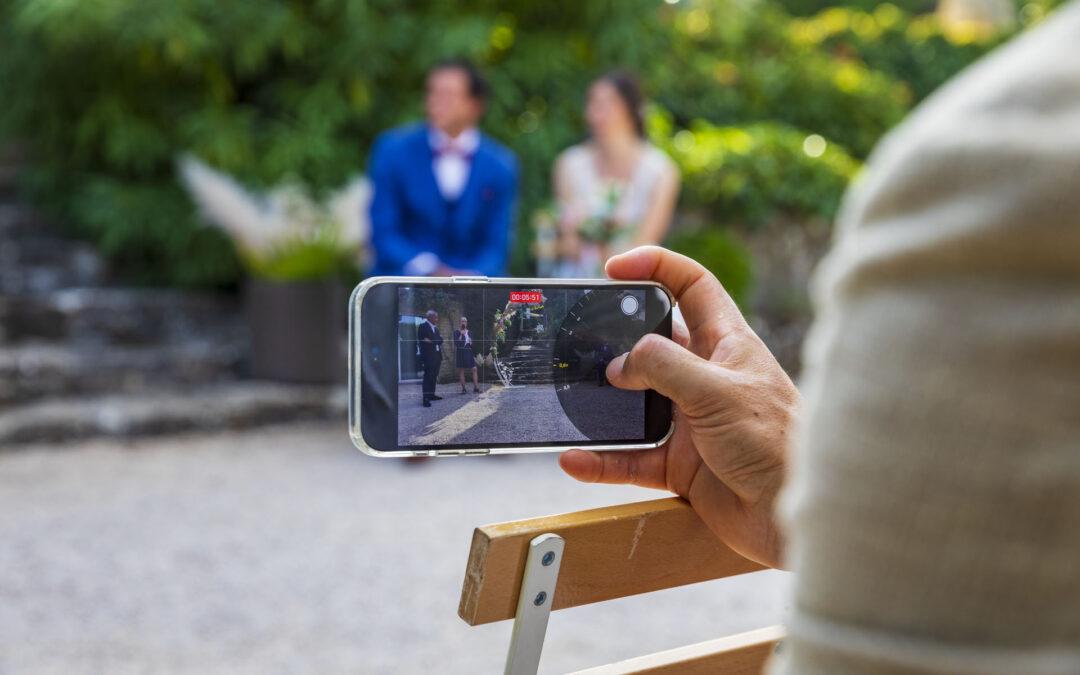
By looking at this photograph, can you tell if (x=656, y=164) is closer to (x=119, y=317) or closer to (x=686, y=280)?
(x=119, y=317)

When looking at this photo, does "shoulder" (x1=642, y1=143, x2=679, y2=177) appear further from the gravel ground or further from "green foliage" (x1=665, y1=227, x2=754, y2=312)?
the gravel ground

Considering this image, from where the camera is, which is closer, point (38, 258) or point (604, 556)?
point (604, 556)

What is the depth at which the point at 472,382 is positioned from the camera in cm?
123

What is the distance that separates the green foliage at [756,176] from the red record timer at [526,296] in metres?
7.00

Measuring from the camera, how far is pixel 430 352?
1243 millimetres

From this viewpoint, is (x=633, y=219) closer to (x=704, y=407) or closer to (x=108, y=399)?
(x=108, y=399)

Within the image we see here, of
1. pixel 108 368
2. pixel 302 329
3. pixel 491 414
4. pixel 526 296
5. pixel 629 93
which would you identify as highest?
pixel 629 93

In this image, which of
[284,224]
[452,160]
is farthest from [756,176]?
[284,224]

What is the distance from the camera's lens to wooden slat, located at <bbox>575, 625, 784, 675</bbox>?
4.09 ft

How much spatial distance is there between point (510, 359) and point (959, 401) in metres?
0.78

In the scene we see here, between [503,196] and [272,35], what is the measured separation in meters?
2.00

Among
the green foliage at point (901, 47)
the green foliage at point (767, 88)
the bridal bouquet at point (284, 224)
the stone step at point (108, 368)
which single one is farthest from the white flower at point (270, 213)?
the green foliage at point (901, 47)

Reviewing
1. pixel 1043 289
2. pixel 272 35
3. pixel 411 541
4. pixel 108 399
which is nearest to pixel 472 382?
pixel 1043 289

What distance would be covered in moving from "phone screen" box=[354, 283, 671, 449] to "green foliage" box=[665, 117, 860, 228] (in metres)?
A: 6.96
